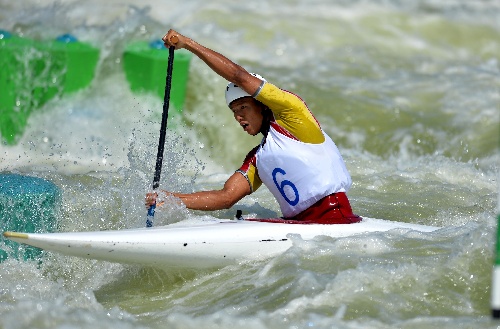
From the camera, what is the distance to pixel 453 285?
448cm

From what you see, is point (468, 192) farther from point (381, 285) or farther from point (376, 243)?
point (381, 285)

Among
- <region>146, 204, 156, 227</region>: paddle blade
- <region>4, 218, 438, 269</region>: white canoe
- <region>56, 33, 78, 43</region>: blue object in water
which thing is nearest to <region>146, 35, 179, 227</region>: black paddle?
<region>146, 204, 156, 227</region>: paddle blade

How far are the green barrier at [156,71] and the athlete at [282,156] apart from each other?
350 centimetres

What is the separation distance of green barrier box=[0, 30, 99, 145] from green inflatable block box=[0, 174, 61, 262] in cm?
320

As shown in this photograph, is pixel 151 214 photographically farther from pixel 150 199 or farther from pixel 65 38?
pixel 65 38

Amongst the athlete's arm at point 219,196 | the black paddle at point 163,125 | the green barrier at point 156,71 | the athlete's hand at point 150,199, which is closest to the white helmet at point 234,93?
the black paddle at point 163,125

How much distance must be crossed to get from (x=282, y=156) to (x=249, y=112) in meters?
0.31

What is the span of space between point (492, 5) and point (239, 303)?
1137cm

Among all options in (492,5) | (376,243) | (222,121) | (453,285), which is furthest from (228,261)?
(492,5)

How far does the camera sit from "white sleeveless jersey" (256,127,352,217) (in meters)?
4.94

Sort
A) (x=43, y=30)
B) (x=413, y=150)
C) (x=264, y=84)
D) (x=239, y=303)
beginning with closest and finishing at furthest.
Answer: (x=239, y=303), (x=264, y=84), (x=413, y=150), (x=43, y=30)

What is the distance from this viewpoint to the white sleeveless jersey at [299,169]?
16.2 ft

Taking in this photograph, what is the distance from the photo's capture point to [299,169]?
16.2ft

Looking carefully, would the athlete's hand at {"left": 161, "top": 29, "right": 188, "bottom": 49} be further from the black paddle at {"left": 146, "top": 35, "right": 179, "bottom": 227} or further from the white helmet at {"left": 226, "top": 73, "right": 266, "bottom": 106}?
the white helmet at {"left": 226, "top": 73, "right": 266, "bottom": 106}
